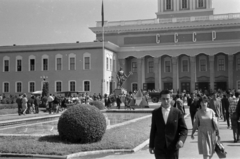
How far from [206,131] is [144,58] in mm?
49142

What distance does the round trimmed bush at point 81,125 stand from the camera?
11547 millimetres

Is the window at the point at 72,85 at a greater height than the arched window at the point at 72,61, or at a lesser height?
lesser

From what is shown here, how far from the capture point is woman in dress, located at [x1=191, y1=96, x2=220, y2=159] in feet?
27.8

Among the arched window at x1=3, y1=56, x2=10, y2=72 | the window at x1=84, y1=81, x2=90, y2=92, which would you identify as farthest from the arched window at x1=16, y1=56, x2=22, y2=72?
the window at x1=84, y1=81, x2=90, y2=92

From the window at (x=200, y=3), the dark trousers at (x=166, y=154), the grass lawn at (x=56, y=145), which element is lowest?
the grass lawn at (x=56, y=145)

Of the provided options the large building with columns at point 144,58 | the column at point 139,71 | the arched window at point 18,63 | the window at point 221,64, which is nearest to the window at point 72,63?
the large building with columns at point 144,58

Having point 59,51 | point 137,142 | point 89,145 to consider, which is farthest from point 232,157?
point 59,51

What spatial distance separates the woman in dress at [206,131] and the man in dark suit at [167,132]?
7.91ft

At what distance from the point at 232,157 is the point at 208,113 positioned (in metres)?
1.78

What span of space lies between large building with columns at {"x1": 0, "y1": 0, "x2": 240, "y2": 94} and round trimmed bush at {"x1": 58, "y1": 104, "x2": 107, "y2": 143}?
37244mm

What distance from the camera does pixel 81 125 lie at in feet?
37.7

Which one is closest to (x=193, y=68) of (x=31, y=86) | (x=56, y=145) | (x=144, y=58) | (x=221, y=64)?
(x=221, y=64)

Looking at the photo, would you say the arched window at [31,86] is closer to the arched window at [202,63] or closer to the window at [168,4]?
the arched window at [202,63]

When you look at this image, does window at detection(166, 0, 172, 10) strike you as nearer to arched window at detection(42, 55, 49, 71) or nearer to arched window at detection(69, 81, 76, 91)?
arched window at detection(69, 81, 76, 91)
